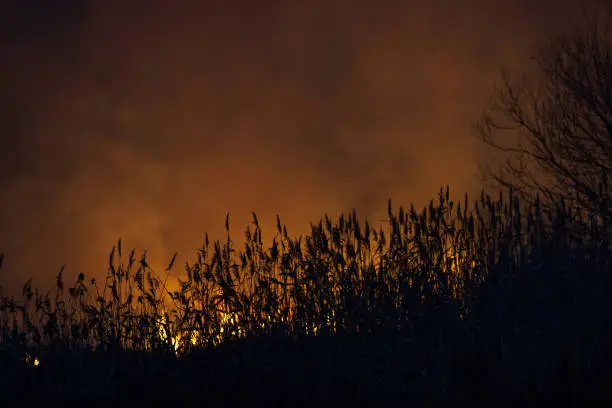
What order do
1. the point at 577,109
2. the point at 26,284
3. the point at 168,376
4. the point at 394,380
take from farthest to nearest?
1. the point at 577,109
2. the point at 26,284
3. the point at 168,376
4. the point at 394,380

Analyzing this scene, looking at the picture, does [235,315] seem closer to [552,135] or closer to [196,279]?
[196,279]

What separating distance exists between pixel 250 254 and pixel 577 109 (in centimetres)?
1072

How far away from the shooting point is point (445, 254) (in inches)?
250

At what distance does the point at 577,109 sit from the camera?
1470 centimetres

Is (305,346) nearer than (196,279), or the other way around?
(305,346)

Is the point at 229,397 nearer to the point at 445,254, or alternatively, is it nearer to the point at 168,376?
the point at 168,376

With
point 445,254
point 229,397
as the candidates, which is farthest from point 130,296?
point 445,254

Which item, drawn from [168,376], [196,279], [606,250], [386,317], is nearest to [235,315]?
[196,279]

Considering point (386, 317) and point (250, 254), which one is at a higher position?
point (250, 254)

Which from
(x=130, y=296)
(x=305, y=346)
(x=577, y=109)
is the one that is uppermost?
(x=577, y=109)

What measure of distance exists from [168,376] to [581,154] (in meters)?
11.8

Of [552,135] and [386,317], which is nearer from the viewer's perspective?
[386,317]

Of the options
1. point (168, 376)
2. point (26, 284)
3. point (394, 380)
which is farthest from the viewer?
point (26, 284)

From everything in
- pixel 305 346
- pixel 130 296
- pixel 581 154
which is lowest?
pixel 305 346
